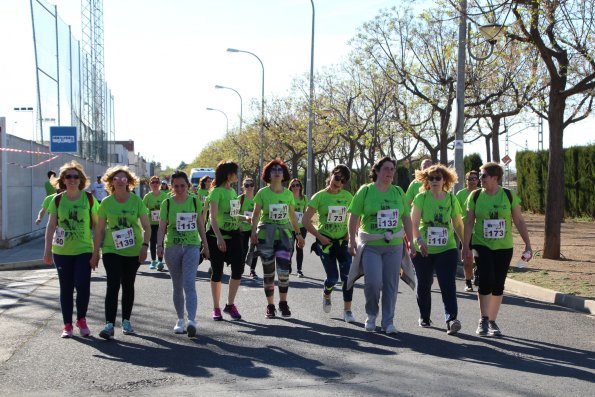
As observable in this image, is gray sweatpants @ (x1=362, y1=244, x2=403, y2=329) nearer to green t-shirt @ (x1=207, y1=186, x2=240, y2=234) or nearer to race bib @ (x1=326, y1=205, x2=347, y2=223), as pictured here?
race bib @ (x1=326, y1=205, x2=347, y2=223)

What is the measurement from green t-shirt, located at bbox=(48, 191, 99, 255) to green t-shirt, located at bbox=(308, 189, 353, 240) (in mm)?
2552

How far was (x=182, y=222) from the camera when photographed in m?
8.56

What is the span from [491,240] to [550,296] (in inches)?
137

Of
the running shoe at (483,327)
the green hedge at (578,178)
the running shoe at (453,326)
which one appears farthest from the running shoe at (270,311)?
the green hedge at (578,178)

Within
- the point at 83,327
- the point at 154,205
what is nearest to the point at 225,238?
the point at 83,327

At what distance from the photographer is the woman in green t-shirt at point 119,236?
8391 millimetres

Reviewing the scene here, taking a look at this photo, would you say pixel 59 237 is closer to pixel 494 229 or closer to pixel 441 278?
pixel 441 278

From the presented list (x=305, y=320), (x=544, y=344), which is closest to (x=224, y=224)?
(x=305, y=320)

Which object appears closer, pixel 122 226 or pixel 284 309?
pixel 122 226

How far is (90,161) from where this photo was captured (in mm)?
39906

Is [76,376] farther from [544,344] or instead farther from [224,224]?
[544,344]

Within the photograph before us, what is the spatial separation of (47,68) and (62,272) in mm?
19625

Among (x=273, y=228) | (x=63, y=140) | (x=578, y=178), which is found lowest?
(x=273, y=228)

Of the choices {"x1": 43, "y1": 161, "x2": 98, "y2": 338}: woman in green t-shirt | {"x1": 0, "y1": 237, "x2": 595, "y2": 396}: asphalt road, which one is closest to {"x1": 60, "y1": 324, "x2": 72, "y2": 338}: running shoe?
{"x1": 43, "y1": 161, "x2": 98, "y2": 338}: woman in green t-shirt
